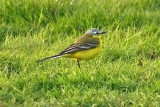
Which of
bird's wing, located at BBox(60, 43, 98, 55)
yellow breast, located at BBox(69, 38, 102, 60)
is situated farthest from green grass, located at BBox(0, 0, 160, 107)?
bird's wing, located at BBox(60, 43, 98, 55)

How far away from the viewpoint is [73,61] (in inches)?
297

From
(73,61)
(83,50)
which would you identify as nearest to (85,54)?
(83,50)

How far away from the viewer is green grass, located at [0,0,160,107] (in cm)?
586

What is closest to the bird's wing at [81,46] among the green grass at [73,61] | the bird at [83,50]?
the bird at [83,50]

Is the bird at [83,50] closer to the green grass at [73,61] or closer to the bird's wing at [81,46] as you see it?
the bird's wing at [81,46]

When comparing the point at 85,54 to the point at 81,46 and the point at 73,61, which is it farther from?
the point at 73,61

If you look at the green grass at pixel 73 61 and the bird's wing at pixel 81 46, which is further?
the bird's wing at pixel 81 46

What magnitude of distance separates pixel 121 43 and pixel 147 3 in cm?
231

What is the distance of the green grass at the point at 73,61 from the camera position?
5863mm

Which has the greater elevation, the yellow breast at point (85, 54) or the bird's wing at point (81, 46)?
the bird's wing at point (81, 46)

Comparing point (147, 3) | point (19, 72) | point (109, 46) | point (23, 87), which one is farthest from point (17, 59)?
point (147, 3)

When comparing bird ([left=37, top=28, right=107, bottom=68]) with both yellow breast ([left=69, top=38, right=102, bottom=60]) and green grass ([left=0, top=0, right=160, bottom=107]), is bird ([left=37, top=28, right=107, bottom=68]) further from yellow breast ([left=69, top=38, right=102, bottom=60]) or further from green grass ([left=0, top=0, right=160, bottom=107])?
green grass ([left=0, top=0, right=160, bottom=107])

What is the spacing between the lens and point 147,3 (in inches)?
392

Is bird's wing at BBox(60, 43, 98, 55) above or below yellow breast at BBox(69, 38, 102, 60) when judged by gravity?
above
